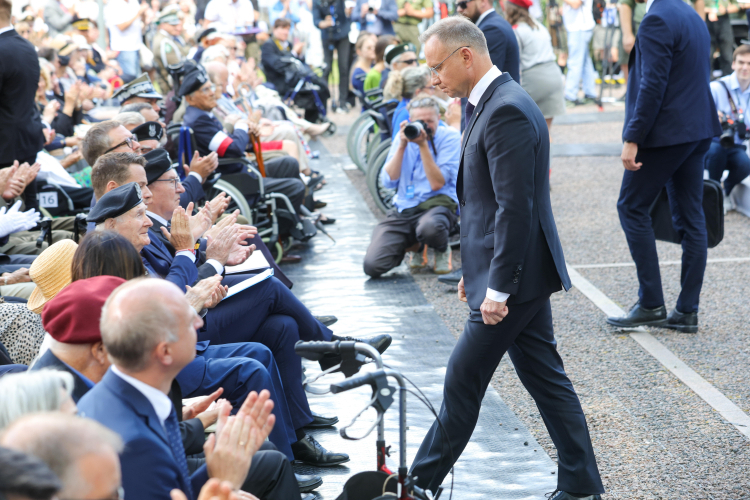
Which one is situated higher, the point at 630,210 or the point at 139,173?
the point at 139,173

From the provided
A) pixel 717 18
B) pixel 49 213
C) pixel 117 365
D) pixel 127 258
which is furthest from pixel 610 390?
pixel 717 18

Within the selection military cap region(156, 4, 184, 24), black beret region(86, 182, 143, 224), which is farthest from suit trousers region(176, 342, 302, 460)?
military cap region(156, 4, 184, 24)

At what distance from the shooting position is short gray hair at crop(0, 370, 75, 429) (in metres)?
1.62

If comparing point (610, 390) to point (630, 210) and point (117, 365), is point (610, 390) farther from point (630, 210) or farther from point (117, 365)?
point (117, 365)

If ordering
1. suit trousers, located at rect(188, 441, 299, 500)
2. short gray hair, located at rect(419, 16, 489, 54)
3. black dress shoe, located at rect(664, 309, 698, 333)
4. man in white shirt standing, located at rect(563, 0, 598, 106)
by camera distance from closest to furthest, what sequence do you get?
suit trousers, located at rect(188, 441, 299, 500), short gray hair, located at rect(419, 16, 489, 54), black dress shoe, located at rect(664, 309, 698, 333), man in white shirt standing, located at rect(563, 0, 598, 106)

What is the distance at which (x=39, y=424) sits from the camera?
55.0 inches

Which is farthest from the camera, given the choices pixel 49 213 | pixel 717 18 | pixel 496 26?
pixel 717 18

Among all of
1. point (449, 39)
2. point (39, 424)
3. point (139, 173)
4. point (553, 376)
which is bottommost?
point (553, 376)

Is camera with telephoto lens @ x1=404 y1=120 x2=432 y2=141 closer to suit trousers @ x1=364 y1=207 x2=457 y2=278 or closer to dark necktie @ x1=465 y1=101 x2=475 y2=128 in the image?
suit trousers @ x1=364 y1=207 x2=457 y2=278

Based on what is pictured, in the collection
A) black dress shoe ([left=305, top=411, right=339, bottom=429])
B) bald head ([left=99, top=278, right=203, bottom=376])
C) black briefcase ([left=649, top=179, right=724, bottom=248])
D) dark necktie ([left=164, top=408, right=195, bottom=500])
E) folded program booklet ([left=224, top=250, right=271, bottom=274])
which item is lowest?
black dress shoe ([left=305, top=411, right=339, bottom=429])

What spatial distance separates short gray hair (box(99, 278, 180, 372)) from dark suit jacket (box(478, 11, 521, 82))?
175 inches

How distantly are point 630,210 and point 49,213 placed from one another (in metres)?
3.87

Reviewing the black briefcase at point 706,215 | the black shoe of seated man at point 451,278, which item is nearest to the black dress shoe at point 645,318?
the black briefcase at point 706,215

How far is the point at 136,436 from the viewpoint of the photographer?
1892mm
